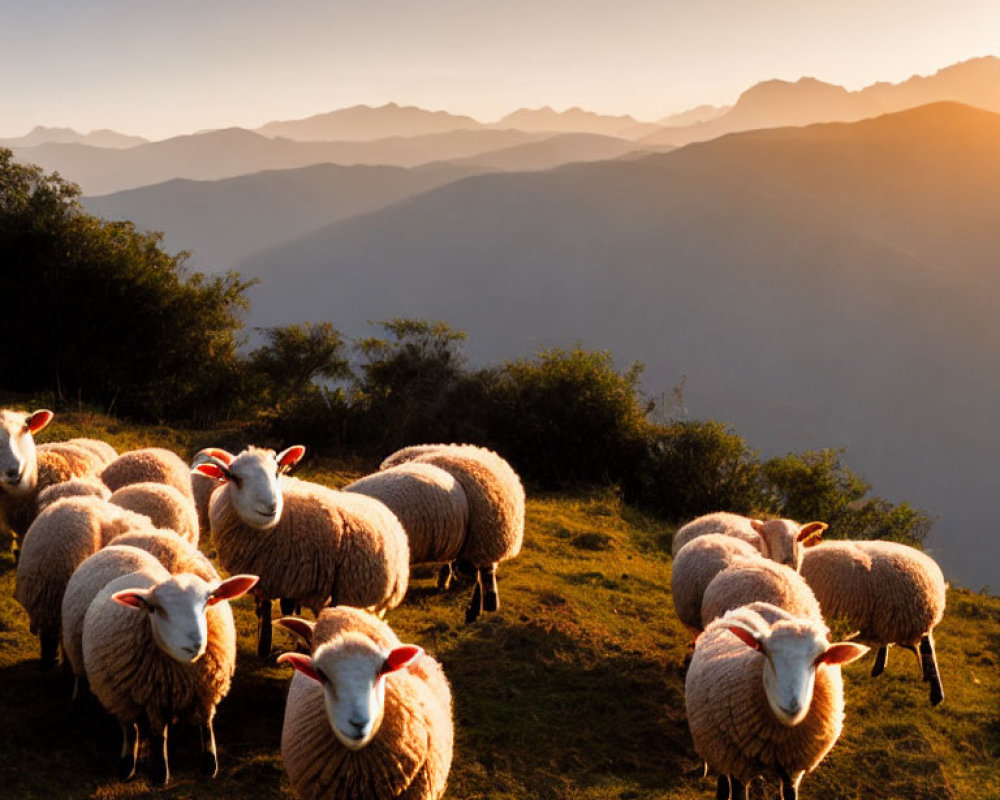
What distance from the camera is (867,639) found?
30.9 ft

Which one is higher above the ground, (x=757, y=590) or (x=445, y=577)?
(x=757, y=590)

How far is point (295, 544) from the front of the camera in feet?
24.1

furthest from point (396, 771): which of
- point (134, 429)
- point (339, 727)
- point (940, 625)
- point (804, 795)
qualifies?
point (134, 429)

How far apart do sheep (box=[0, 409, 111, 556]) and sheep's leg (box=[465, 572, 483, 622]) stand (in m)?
4.87

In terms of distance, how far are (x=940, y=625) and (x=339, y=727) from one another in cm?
1150

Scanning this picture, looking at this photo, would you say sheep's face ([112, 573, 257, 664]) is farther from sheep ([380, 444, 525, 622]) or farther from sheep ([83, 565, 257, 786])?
sheep ([380, 444, 525, 622])

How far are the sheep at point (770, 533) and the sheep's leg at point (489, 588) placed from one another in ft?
8.83

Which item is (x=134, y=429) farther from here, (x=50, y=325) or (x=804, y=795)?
(x=804, y=795)

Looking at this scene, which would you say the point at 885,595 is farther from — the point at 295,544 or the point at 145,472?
the point at 145,472

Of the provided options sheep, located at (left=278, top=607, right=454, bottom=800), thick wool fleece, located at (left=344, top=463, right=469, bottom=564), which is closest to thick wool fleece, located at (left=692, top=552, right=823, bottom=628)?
thick wool fleece, located at (left=344, top=463, right=469, bottom=564)

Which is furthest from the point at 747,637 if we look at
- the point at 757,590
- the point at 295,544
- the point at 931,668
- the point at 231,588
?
the point at 931,668

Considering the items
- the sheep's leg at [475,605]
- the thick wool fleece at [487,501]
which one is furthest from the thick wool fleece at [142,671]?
the thick wool fleece at [487,501]

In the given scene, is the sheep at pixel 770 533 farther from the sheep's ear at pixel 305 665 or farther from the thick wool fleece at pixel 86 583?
the thick wool fleece at pixel 86 583

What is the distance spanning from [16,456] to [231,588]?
446 centimetres
